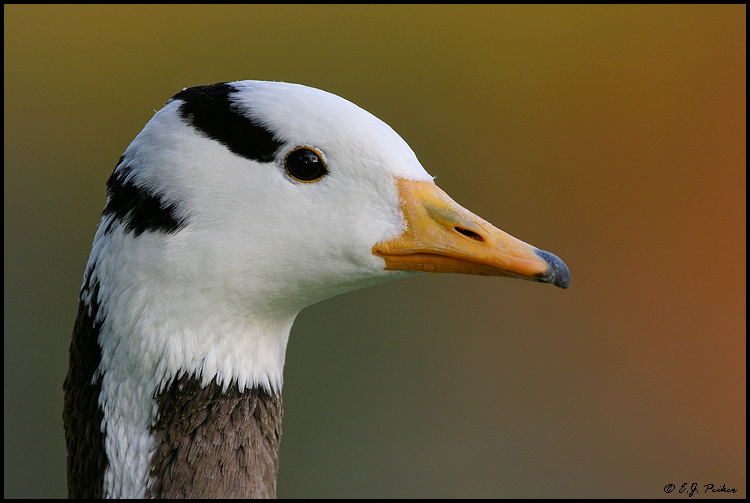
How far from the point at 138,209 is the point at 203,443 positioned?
43 cm

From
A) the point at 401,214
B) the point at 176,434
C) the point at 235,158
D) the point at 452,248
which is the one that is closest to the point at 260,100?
the point at 235,158

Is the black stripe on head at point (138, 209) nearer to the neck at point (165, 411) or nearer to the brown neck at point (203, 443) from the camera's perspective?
the neck at point (165, 411)

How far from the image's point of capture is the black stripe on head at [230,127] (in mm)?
1151

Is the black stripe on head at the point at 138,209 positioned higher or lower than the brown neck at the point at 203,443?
higher

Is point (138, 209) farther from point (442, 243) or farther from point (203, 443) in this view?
point (442, 243)

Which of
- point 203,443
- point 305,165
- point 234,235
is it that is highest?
point 305,165

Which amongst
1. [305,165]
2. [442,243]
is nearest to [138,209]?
[305,165]

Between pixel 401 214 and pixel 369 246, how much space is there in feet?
0.26

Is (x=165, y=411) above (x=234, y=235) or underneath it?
underneath

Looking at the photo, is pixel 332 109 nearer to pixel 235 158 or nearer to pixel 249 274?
pixel 235 158

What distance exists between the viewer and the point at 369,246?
116 centimetres

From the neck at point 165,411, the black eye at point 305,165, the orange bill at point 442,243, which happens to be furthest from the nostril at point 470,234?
the neck at point 165,411

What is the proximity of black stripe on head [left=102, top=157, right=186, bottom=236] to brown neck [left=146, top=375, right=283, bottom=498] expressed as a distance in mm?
273

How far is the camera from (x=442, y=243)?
1147 mm
